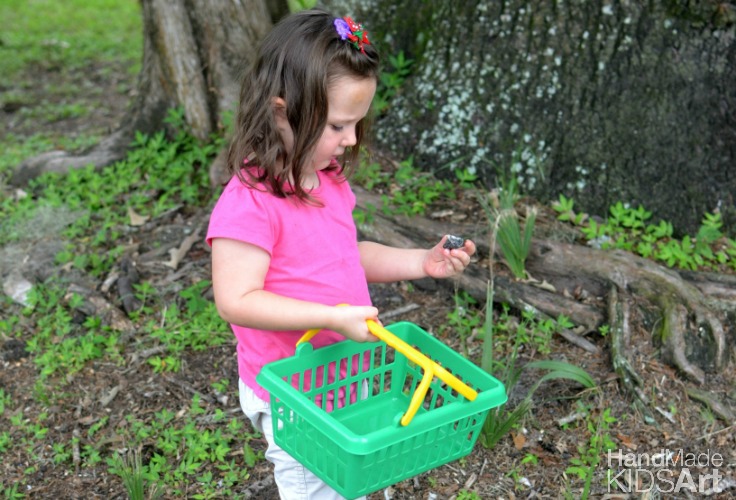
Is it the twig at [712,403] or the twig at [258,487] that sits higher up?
the twig at [712,403]

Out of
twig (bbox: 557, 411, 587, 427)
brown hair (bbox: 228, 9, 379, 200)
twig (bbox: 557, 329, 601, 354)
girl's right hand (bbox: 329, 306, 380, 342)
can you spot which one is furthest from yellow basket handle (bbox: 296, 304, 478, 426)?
twig (bbox: 557, 329, 601, 354)

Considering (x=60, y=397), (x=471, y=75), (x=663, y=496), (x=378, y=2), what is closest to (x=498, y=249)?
(x=471, y=75)

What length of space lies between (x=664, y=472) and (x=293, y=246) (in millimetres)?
1618

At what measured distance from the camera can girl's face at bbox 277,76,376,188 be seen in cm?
211

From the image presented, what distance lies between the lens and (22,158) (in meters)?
5.24

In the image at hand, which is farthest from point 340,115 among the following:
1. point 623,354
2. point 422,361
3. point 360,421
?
point 623,354

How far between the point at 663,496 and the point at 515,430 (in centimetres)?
54

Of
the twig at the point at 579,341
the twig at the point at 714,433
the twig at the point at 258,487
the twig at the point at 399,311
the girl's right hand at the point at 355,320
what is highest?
the girl's right hand at the point at 355,320

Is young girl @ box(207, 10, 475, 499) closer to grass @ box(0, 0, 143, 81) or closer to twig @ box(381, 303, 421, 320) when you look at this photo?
twig @ box(381, 303, 421, 320)

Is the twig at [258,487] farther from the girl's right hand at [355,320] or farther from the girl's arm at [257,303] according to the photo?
the girl's right hand at [355,320]

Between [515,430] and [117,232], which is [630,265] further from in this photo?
[117,232]

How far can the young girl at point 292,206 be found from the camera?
209cm

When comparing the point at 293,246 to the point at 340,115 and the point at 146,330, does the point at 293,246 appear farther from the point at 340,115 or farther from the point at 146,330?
the point at 146,330

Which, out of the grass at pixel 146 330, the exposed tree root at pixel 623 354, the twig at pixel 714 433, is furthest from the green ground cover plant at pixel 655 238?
the twig at pixel 714 433
